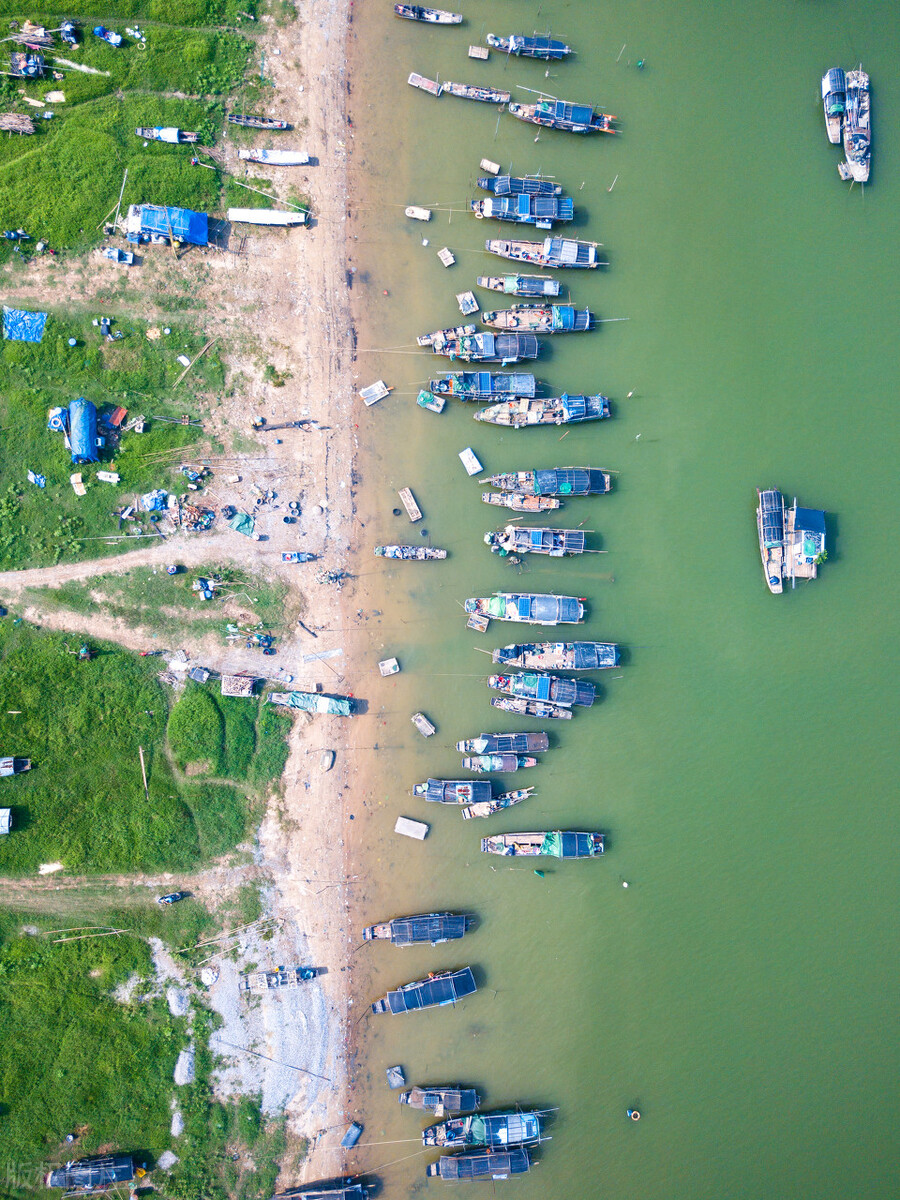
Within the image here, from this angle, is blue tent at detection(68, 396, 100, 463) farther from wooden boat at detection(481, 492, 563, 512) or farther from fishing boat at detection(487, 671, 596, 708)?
fishing boat at detection(487, 671, 596, 708)

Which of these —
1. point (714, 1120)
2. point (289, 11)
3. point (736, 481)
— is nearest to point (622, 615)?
point (736, 481)

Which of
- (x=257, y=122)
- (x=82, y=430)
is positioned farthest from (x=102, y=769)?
(x=257, y=122)

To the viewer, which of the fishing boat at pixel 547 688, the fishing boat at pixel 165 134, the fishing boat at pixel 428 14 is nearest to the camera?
the fishing boat at pixel 165 134

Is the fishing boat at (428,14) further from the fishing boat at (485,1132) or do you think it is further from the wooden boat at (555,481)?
the fishing boat at (485,1132)

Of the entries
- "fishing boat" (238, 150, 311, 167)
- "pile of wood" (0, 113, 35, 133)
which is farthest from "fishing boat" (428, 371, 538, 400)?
"pile of wood" (0, 113, 35, 133)

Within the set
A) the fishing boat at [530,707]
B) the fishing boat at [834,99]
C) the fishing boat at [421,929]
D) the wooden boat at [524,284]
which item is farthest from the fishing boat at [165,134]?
the fishing boat at [421,929]

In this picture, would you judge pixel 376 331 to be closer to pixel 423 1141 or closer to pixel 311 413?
pixel 311 413
